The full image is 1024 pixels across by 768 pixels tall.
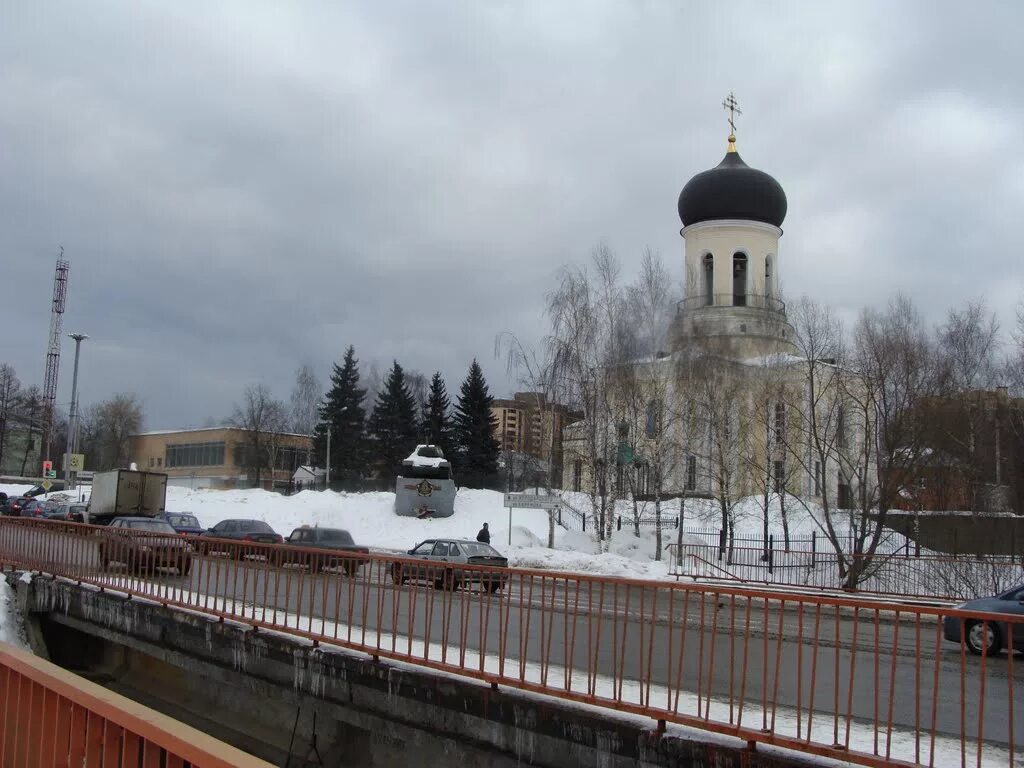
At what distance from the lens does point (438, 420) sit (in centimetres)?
7662

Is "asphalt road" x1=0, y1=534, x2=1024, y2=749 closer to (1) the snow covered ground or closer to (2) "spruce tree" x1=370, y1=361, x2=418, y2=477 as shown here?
(1) the snow covered ground

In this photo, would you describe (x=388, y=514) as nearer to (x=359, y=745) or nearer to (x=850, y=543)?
(x=850, y=543)

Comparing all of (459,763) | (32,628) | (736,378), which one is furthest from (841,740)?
(736,378)

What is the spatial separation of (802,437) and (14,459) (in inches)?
3505

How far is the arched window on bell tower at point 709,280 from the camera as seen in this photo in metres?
57.2

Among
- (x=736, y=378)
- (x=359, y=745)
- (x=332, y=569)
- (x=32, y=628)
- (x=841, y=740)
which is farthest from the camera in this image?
(x=736, y=378)

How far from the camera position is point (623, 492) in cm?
3975

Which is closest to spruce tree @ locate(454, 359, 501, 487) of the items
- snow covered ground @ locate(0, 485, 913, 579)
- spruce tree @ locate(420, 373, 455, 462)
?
spruce tree @ locate(420, 373, 455, 462)

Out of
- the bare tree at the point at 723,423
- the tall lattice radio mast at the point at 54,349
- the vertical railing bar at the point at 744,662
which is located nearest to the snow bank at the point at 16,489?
the tall lattice radio mast at the point at 54,349

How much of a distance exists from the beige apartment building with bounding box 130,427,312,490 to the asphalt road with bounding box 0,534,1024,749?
8024 centimetres

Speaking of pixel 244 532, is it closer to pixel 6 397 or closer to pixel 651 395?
pixel 651 395

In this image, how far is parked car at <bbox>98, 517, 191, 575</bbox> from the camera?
13438mm

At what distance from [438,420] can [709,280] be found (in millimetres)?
27359

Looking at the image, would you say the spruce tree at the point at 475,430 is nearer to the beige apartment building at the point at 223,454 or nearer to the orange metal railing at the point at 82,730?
the beige apartment building at the point at 223,454
